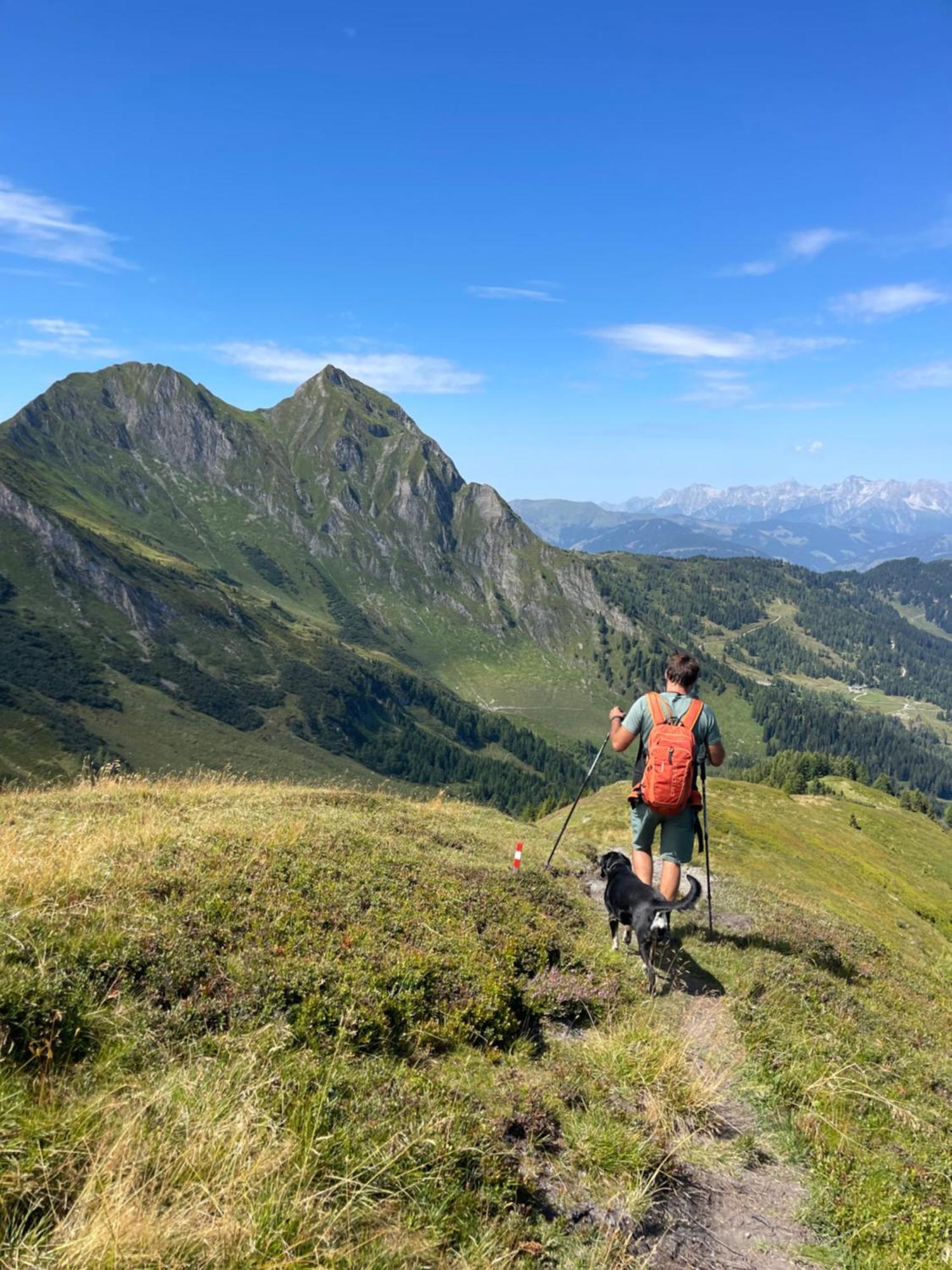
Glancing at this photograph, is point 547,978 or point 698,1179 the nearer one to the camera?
point 698,1179

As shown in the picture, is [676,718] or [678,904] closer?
[678,904]

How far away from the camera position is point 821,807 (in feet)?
206

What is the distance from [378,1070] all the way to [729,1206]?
325 centimetres

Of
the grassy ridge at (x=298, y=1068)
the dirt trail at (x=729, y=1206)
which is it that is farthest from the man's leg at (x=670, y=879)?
the dirt trail at (x=729, y=1206)

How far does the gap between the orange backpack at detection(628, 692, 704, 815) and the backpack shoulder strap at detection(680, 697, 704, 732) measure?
0.01 meters

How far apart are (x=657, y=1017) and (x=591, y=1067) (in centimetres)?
216

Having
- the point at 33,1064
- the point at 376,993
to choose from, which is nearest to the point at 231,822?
the point at 376,993

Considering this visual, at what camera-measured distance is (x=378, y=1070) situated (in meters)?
5.89

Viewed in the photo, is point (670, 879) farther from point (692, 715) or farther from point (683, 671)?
point (683, 671)

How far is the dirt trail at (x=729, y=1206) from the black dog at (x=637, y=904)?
6.57 ft

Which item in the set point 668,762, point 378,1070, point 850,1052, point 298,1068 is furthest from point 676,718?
point 298,1068

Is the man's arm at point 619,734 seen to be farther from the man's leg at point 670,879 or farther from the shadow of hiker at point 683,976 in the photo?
the shadow of hiker at point 683,976

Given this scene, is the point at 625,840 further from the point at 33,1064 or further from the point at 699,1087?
the point at 33,1064

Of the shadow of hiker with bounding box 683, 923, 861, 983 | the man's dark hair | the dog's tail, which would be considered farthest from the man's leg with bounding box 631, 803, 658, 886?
the shadow of hiker with bounding box 683, 923, 861, 983
